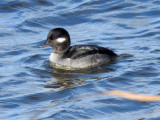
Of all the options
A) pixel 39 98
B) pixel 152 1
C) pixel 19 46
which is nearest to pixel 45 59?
pixel 19 46

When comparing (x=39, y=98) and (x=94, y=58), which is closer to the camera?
(x=39, y=98)

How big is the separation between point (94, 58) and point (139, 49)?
158 cm

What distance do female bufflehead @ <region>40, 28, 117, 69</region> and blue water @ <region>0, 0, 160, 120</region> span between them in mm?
299

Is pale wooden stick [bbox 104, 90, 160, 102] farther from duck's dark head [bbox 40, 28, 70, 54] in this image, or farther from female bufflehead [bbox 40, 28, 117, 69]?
duck's dark head [bbox 40, 28, 70, 54]

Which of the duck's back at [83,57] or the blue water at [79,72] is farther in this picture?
the duck's back at [83,57]

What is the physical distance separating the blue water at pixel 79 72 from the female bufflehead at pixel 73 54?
30 centimetres

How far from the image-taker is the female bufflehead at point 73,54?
12.2 meters

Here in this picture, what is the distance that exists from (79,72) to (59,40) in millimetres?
1290

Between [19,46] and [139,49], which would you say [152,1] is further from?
[19,46]

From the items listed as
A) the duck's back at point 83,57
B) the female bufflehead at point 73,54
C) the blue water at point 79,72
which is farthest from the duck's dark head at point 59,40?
the blue water at point 79,72

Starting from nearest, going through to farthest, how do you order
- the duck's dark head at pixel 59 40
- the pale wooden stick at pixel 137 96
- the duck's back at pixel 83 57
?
the pale wooden stick at pixel 137 96
the duck's back at pixel 83 57
the duck's dark head at pixel 59 40

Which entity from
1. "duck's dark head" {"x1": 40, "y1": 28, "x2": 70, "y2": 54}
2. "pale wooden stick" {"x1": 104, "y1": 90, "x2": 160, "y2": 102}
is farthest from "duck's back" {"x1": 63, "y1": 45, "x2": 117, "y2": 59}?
"pale wooden stick" {"x1": 104, "y1": 90, "x2": 160, "y2": 102}

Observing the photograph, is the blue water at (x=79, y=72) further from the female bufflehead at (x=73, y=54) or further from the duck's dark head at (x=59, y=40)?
the duck's dark head at (x=59, y=40)

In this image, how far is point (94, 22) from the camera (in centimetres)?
1595
